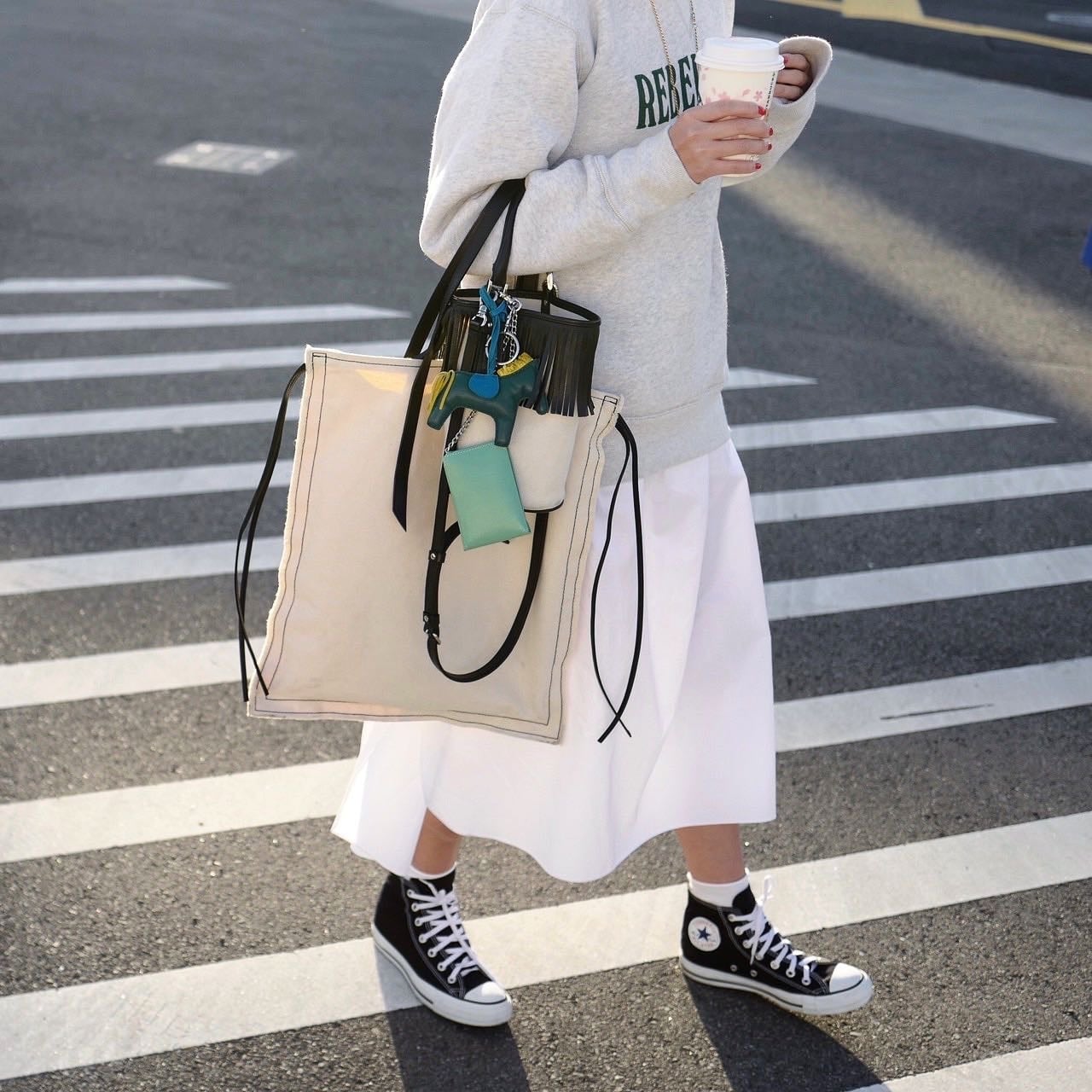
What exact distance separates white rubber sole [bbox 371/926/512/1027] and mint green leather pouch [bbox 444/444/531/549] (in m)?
1.04

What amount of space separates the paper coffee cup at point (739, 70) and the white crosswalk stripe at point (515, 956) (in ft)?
5.37

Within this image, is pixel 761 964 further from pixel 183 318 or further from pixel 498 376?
pixel 183 318

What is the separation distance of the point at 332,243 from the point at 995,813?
5195mm

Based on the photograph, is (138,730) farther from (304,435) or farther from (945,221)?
(945,221)

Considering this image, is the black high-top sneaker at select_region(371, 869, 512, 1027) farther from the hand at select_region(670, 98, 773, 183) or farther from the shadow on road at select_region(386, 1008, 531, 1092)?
the hand at select_region(670, 98, 773, 183)

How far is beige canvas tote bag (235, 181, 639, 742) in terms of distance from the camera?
6.75 ft

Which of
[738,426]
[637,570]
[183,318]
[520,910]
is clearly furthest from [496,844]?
[183,318]

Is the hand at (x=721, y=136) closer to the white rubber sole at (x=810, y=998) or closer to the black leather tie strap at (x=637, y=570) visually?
the black leather tie strap at (x=637, y=570)

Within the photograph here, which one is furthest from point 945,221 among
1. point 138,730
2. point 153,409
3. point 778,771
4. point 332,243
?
point 138,730

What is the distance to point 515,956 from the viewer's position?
2809mm

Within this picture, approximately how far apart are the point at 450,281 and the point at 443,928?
1.27m

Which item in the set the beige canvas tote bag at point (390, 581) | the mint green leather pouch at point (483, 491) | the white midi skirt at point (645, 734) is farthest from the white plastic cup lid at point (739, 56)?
the white midi skirt at point (645, 734)

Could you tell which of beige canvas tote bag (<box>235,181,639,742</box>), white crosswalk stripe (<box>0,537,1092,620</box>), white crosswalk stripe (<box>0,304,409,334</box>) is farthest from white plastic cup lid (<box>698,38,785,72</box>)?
white crosswalk stripe (<box>0,304,409,334</box>)

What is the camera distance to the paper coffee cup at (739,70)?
5.97 feet
